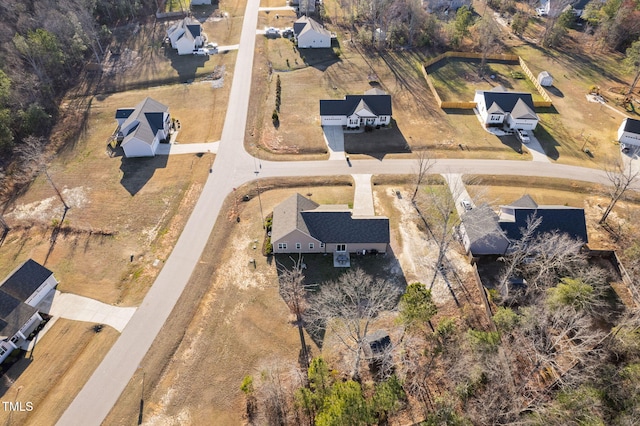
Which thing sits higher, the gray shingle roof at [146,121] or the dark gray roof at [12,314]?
the gray shingle roof at [146,121]

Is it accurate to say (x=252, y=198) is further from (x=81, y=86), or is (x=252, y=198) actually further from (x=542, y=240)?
(x=81, y=86)

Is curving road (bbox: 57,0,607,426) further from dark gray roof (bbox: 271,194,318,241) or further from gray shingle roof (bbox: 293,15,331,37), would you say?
gray shingle roof (bbox: 293,15,331,37)

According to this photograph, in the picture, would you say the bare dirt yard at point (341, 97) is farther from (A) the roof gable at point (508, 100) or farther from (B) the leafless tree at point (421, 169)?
(A) the roof gable at point (508, 100)

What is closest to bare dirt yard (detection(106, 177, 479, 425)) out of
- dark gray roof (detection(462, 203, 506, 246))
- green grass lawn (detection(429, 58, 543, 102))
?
dark gray roof (detection(462, 203, 506, 246))

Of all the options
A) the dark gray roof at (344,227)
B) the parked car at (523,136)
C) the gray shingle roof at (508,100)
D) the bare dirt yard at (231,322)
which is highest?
the gray shingle roof at (508,100)

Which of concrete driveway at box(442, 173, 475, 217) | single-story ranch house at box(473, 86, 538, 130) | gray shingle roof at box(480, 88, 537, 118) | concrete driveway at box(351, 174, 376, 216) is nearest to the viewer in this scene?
concrete driveway at box(351, 174, 376, 216)

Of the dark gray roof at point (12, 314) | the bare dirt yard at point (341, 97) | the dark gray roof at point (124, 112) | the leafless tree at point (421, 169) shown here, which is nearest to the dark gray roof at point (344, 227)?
the leafless tree at point (421, 169)

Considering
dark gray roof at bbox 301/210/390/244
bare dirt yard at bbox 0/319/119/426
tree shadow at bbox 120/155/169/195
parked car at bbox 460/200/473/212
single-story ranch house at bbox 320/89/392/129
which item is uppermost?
single-story ranch house at bbox 320/89/392/129

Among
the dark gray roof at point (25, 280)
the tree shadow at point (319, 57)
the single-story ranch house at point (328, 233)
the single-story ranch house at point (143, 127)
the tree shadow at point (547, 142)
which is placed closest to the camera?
the dark gray roof at point (25, 280)

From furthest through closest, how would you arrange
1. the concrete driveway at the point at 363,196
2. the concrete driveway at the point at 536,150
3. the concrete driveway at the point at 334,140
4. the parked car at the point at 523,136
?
1. the parked car at the point at 523,136
2. the concrete driveway at the point at 334,140
3. the concrete driveway at the point at 536,150
4. the concrete driveway at the point at 363,196
